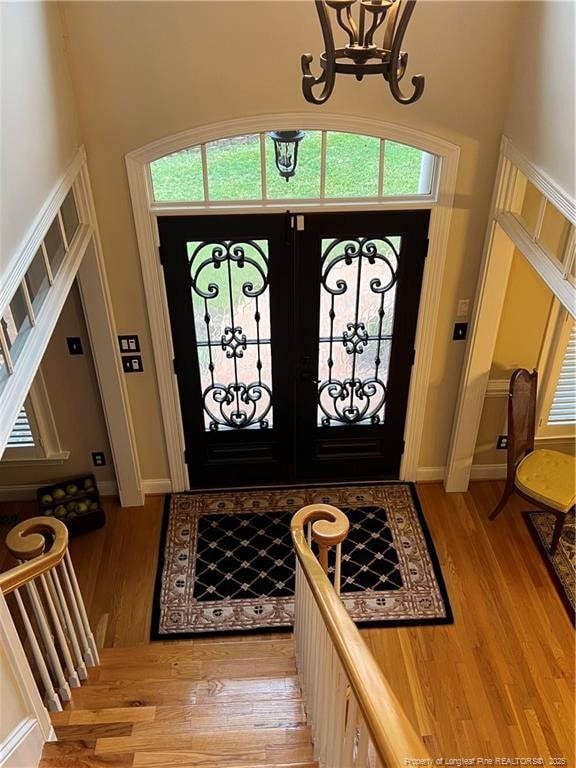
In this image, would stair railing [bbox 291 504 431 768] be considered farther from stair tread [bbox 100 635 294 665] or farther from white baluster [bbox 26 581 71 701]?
white baluster [bbox 26 581 71 701]

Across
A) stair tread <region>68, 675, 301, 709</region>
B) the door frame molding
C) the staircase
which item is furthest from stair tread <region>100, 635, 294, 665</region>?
the door frame molding

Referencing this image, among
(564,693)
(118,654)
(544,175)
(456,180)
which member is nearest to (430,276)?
(456,180)

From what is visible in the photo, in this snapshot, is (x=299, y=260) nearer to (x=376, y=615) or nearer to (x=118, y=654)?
(x=376, y=615)

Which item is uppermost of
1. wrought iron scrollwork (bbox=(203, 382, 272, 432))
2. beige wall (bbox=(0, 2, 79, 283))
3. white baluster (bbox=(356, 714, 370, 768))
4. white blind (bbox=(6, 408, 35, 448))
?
beige wall (bbox=(0, 2, 79, 283))

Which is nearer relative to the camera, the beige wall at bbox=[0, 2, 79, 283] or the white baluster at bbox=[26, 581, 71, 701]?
the beige wall at bbox=[0, 2, 79, 283]

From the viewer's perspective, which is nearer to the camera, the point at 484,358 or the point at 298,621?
the point at 298,621

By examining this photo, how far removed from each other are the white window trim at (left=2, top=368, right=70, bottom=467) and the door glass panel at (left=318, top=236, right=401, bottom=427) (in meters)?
1.78

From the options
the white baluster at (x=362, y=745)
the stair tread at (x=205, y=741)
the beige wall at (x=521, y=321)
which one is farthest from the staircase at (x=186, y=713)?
the beige wall at (x=521, y=321)

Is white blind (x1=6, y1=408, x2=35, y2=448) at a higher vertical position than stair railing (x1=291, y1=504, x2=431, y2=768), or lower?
lower

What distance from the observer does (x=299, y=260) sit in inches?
154

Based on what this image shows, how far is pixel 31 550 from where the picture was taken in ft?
8.79

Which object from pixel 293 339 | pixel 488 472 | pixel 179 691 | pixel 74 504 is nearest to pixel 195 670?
pixel 179 691

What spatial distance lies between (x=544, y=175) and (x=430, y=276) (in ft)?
3.41

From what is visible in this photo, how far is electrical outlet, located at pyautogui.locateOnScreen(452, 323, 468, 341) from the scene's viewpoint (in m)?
4.21
